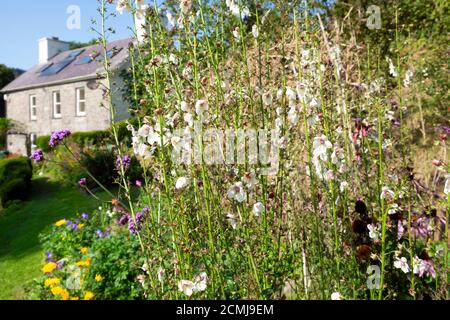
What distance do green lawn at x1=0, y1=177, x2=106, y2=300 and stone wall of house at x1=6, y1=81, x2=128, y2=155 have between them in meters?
6.24

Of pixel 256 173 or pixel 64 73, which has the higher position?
pixel 64 73

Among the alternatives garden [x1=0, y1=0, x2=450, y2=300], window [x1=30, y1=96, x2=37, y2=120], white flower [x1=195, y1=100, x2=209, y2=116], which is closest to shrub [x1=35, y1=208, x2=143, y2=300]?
garden [x1=0, y1=0, x2=450, y2=300]

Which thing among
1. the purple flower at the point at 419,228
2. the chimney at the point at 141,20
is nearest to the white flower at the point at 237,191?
the chimney at the point at 141,20

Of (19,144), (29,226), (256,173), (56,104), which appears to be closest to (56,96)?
(56,104)

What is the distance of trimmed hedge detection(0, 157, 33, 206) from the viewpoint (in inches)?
356

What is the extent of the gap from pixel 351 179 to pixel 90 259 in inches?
95.7

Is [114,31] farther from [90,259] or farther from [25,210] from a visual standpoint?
[25,210]

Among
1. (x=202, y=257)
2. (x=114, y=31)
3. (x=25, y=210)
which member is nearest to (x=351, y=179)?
(x=202, y=257)

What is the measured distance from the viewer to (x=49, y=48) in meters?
23.3

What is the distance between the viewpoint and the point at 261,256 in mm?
1874

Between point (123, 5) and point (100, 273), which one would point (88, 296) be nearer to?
point (100, 273)

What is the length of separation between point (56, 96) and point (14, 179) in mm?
12057

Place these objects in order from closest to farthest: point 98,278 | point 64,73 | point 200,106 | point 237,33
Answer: point 200,106
point 237,33
point 98,278
point 64,73

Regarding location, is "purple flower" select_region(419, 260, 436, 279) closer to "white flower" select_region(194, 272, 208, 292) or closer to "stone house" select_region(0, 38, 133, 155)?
"white flower" select_region(194, 272, 208, 292)
